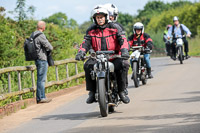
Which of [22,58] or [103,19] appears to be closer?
[103,19]

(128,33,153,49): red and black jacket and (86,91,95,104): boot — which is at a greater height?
(128,33,153,49): red and black jacket

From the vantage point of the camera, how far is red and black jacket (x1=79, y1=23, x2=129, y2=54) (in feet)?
33.3

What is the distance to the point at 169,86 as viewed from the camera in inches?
596

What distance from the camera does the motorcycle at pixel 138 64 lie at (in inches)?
615

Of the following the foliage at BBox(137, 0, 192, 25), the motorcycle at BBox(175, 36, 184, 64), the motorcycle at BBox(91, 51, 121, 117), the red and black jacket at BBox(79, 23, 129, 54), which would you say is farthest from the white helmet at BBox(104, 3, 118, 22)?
the foliage at BBox(137, 0, 192, 25)

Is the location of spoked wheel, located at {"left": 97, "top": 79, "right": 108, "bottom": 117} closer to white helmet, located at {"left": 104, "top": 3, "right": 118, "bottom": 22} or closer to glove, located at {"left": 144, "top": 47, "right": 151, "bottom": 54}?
white helmet, located at {"left": 104, "top": 3, "right": 118, "bottom": 22}

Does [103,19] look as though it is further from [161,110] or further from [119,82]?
[161,110]

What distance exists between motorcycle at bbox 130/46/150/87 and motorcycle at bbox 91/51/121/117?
539 centimetres

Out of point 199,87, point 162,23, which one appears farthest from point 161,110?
point 162,23

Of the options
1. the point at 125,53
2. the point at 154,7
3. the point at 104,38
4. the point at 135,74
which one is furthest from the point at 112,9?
the point at 154,7

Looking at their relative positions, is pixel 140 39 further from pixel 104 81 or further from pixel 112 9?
pixel 104 81

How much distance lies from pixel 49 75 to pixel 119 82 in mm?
9817

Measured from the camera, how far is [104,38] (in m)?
10.2

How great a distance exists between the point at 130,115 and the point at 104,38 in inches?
60.4
